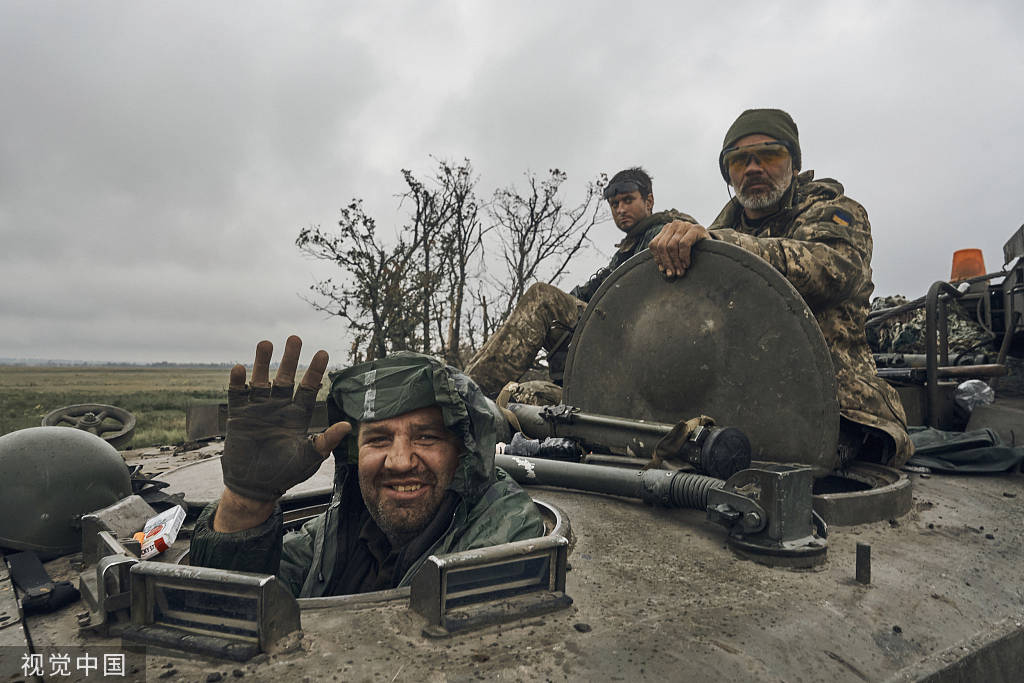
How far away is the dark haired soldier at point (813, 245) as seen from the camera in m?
3.36

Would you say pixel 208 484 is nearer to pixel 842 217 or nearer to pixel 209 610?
pixel 209 610

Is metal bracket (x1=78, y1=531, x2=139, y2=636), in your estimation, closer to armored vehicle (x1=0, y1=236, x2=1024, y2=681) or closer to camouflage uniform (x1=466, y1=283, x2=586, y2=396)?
armored vehicle (x1=0, y1=236, x2=1024, y2=681)

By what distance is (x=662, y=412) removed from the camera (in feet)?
11.1

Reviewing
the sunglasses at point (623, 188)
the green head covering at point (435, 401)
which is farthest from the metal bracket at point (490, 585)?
the sunglasses at point (623, 188)

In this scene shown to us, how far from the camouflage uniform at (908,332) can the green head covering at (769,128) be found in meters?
4.49

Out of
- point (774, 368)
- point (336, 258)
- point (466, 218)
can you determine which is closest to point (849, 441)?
point (774, 368)

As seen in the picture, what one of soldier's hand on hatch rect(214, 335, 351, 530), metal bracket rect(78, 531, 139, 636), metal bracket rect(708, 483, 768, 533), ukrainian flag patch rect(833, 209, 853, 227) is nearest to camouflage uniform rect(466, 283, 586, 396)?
ukrainian flag patch rect(833, 209, 853, 227)

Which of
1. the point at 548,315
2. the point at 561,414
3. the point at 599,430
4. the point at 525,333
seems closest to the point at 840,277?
the point at 599,430

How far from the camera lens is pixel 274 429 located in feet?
→ 6.58

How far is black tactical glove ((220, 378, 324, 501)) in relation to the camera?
6.53ft

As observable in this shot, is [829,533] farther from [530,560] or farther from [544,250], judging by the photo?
[544,250]

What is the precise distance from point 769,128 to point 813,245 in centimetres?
92

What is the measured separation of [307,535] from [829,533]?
7.24 feet

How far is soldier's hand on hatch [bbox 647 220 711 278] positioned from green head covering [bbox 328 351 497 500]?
1477 mm
